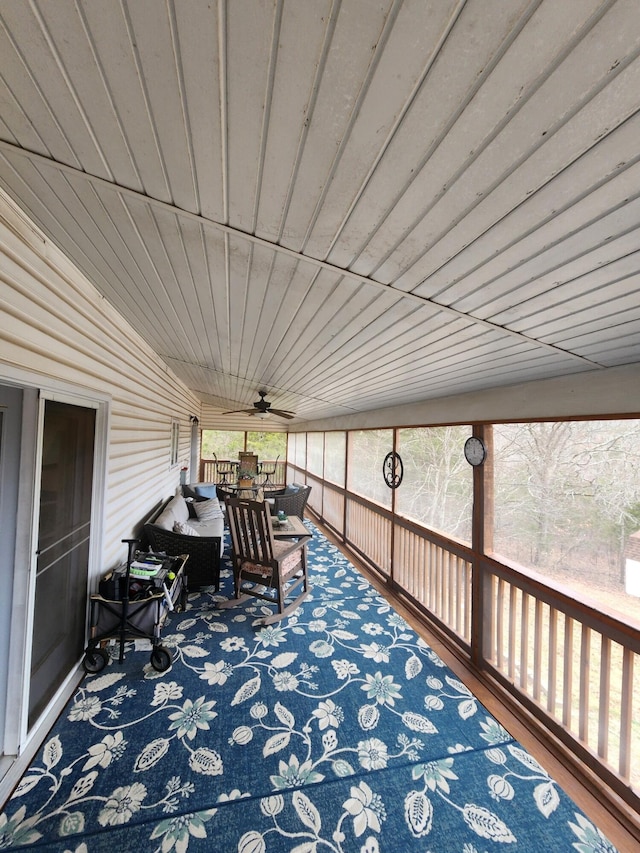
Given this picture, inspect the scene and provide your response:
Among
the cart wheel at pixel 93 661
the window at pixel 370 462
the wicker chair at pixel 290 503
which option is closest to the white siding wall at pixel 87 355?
the cart wheel at pixel 93 661

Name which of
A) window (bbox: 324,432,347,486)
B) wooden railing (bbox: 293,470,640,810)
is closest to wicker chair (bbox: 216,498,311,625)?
wooden railing (bbox: 293,470,640,810)

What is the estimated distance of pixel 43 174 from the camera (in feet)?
3.90

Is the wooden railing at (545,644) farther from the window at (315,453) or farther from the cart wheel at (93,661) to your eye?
the window at (315,453)

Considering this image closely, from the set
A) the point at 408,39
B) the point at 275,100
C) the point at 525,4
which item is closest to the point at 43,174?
the point at 275,100

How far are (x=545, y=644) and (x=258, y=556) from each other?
2.53m

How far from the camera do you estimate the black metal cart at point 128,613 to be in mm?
2453

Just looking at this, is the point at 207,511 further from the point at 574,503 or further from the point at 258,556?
the point at 574,503

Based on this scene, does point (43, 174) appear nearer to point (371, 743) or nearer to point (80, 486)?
point (80, 486)

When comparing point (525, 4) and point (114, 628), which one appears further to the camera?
point (114, 628)

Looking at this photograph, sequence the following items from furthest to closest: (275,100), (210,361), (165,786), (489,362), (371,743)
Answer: (210,361) → (489,362) → (371,743) → (165,786) → (275,100)

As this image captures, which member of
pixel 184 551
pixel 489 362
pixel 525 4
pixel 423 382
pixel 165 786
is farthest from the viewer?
pixel 184 551

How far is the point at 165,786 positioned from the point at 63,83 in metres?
2.85

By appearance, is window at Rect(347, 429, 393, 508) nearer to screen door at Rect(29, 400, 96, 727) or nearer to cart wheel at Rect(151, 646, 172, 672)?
cart wheel at Rect(151, 646, 172, 672)

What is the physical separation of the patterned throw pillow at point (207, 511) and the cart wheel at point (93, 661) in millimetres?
3015
